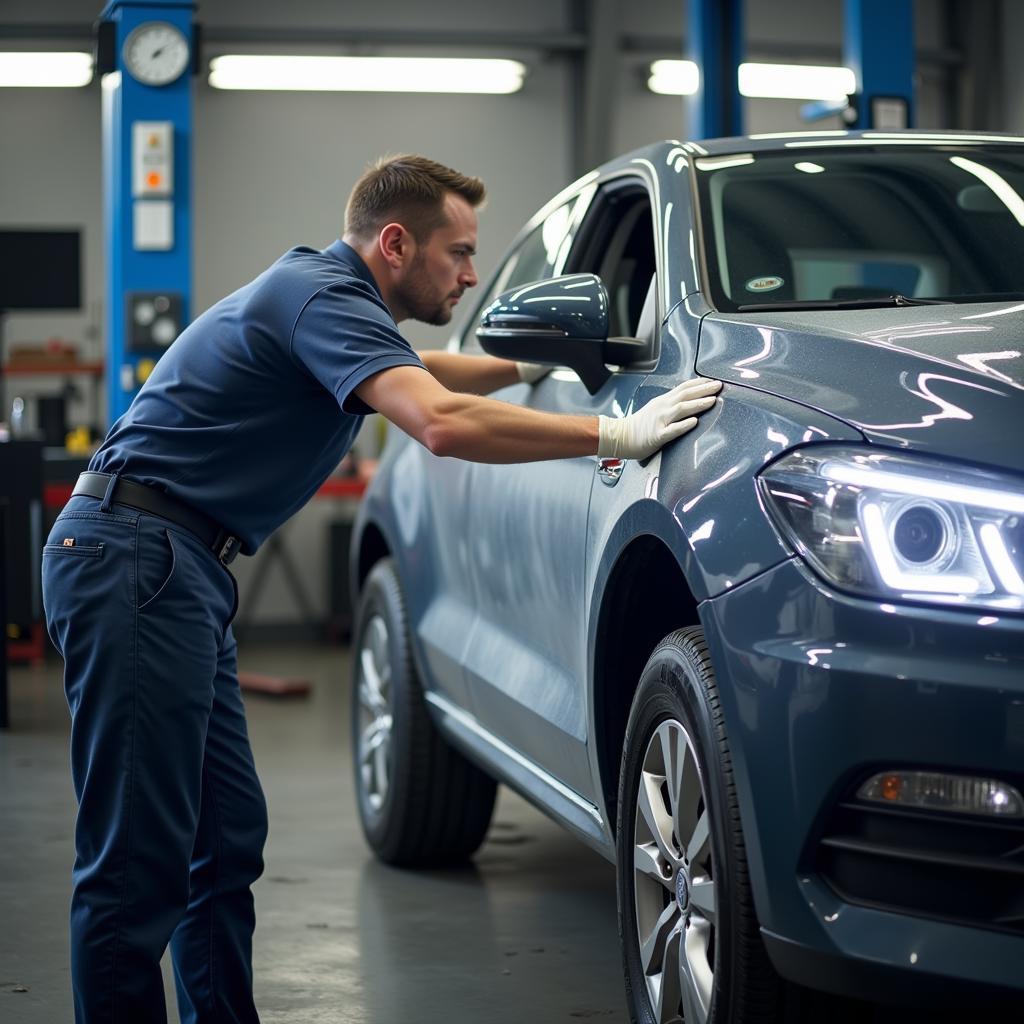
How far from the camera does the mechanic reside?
2.42 m

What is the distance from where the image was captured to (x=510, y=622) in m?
3.21

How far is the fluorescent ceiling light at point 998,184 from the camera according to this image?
294 centimetres

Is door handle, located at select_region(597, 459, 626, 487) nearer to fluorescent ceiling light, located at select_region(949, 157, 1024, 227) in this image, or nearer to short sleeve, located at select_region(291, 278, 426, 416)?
short sleeve, located at select_region(291, 278, 426, 416)

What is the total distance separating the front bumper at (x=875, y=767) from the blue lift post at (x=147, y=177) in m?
5.40

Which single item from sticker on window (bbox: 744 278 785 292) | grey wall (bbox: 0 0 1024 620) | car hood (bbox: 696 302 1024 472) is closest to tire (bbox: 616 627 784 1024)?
car hood (bbox: 696 302 1024 472)

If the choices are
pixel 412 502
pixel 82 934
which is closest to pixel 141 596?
pixel 82 934

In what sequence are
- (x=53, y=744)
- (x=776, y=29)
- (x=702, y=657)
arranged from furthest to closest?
(x=776, y=29) < (x=53, y=744) < (x=702, y=657)

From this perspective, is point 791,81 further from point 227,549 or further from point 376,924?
point 227,549

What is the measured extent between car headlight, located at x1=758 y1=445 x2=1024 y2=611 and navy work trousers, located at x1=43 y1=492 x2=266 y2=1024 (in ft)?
3.19

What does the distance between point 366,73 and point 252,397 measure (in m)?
8.19

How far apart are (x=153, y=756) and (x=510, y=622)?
0.94 meters

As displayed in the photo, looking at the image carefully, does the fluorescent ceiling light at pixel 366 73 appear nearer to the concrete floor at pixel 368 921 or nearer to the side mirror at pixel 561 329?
the concrete floor at pixel 368 921

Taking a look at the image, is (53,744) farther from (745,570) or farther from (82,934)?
(745,570)

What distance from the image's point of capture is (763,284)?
2736 mm
